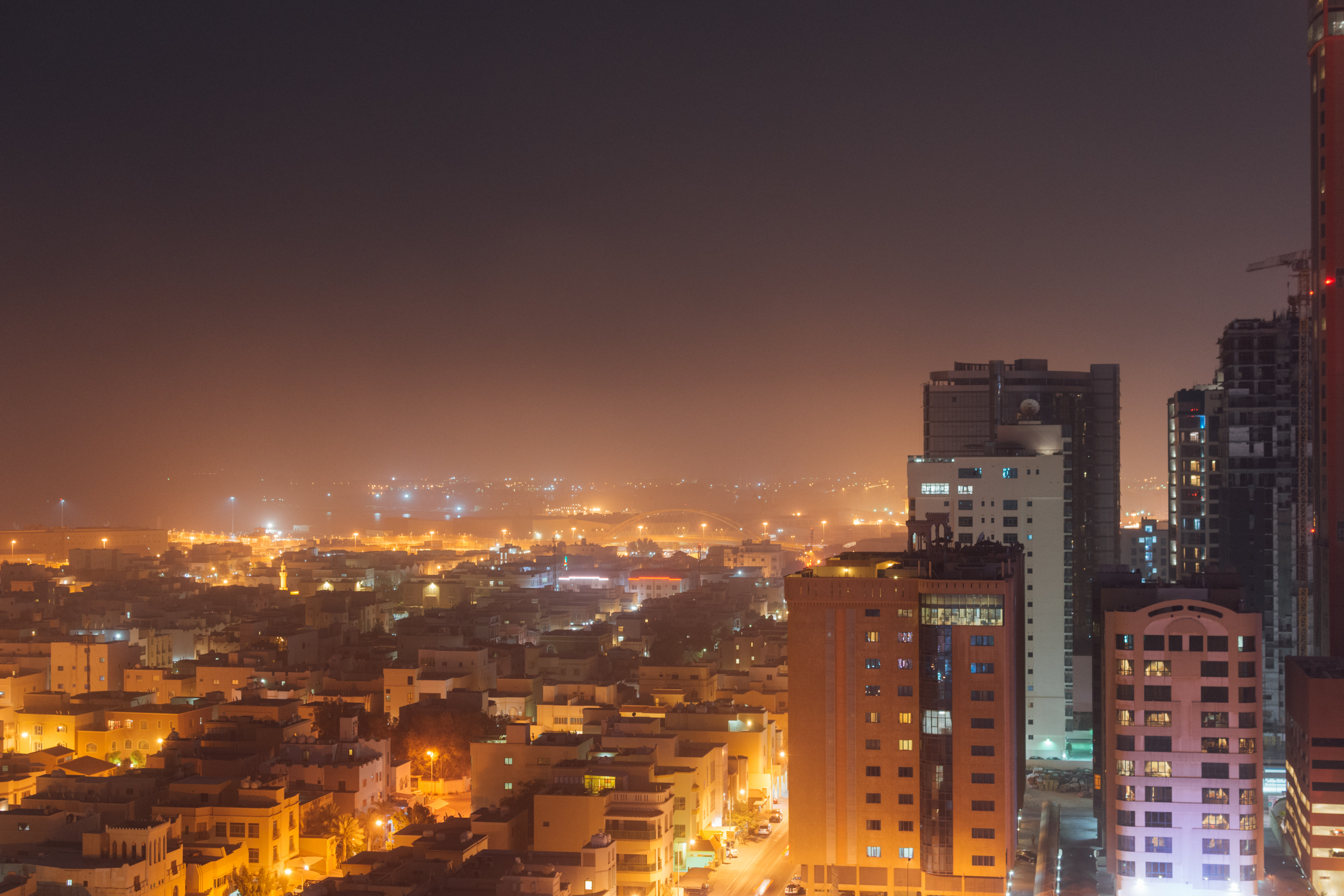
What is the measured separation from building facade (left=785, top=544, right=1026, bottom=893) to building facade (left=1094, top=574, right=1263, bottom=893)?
119 cm

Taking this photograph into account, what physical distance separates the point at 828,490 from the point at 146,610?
75951 millimetres

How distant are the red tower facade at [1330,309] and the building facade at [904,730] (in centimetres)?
680

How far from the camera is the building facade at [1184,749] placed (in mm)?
14000

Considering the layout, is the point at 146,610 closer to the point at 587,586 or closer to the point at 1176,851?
the point at 587,586

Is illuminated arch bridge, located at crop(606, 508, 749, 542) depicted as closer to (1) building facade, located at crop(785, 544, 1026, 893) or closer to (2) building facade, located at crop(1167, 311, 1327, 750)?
(2) building facade, located at crop(1167, 311, 1327, 750)

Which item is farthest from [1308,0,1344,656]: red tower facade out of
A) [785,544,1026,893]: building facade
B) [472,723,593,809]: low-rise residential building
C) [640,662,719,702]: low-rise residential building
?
[472,723,593,809]: low-rise residential building

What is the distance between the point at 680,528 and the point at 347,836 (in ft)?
240

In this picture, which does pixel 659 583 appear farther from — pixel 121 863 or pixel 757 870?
pixel 121 863

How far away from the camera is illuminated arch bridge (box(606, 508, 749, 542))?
85812 mm

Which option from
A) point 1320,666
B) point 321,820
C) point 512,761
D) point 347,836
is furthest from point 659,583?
point 1320,666

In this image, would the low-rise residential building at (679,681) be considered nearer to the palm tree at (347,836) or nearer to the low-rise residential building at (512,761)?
the low-rise residential building at (512,761)

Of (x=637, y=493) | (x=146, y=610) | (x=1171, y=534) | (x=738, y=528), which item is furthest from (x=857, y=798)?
(x=637, y=493)

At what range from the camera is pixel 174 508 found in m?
92.4

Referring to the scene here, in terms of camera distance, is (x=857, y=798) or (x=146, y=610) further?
(x=146, y=610)
